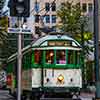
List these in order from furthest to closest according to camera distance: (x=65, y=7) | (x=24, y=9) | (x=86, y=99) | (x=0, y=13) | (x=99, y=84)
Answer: (x=65, y=7), (x=0, y=13), (x=86, y=99), (x=99, y=84), (x=24, y=9)

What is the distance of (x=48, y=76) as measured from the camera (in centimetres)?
2500

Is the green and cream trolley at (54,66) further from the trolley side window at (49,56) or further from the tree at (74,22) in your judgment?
the tree at (74,22)

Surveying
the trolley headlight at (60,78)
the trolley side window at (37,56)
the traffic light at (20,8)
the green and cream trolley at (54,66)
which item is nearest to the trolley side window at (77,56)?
the green and cream trolley at (54,66)

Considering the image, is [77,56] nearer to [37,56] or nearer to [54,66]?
[54,66]

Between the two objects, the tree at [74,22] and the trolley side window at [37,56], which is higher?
the tree at [74,22]

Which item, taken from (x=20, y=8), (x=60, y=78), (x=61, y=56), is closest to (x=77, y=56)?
(x=61, y=56)

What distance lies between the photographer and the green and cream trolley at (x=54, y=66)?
25.0 meters

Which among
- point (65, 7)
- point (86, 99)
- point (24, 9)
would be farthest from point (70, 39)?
point (65, 7)

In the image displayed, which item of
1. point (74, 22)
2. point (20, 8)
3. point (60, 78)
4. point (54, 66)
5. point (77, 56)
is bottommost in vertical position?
point (60, 78)

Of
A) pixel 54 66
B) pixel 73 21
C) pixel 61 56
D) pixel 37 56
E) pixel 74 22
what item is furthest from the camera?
pixel 74 22

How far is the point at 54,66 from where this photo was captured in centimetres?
2491

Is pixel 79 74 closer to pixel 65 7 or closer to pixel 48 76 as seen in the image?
pixel 48 76

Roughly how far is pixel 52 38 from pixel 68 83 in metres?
2.20

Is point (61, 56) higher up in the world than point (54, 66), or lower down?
higher up
